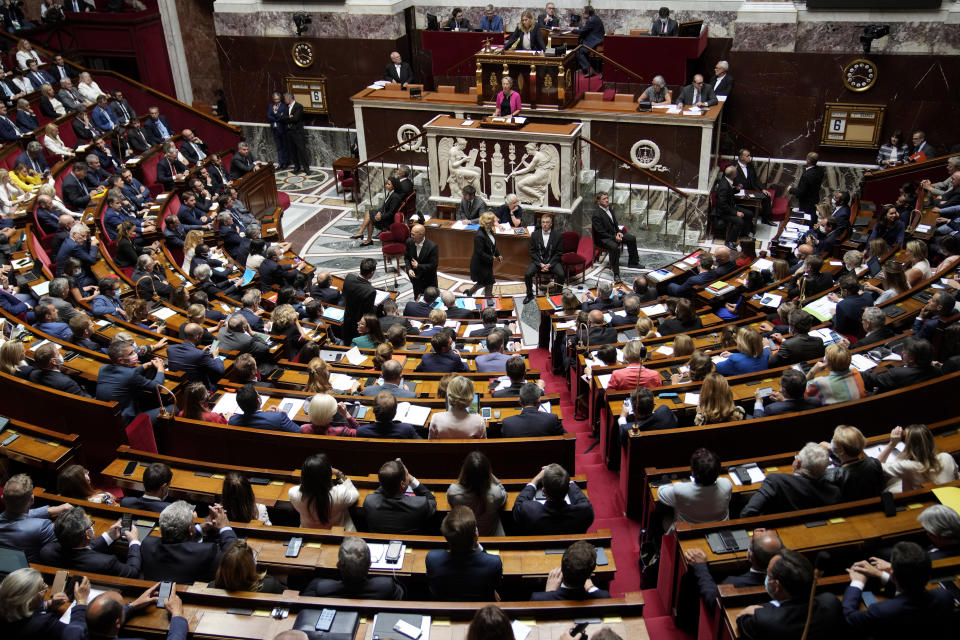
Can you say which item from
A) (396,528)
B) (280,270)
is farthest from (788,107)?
(396,528)

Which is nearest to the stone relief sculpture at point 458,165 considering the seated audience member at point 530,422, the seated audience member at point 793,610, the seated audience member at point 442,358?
the seated audience member at point 442,358

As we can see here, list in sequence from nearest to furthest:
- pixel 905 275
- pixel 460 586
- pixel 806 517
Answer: pixel 460 586 → pixel 806 517 → pixel 905 275

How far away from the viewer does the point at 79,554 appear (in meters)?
4.62

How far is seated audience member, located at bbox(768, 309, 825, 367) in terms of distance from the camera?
689 centimetres

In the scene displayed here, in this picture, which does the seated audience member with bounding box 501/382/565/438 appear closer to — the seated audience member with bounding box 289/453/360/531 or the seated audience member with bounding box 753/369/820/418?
the seated audience member with bounding box 289/453/360/531

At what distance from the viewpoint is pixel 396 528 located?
498 centimetres

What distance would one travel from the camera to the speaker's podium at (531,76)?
13438 millimetres

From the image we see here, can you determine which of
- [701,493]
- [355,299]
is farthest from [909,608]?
[355,299]

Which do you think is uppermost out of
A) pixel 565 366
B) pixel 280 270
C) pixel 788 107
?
pixel 788 107

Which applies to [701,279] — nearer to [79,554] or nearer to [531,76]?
[531,76]

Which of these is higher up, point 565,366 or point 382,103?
point 382,103

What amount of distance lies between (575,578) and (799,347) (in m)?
3.72

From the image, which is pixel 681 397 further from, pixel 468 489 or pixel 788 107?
pixel 788 107

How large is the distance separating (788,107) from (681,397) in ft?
31.9
